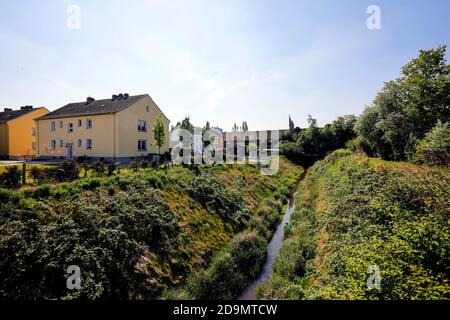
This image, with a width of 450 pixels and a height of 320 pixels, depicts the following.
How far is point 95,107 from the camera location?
27.0m

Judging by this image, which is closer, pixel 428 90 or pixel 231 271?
pixel 231 271

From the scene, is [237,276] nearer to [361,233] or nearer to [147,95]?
[361,233]

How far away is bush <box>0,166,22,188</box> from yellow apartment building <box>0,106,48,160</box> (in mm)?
23492

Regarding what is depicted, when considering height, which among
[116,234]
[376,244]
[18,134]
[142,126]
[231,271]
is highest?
[142,126]

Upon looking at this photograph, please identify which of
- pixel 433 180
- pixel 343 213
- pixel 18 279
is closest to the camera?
pixel 18 279

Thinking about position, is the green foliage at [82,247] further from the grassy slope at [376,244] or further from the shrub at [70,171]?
the grassy slope at [376,244]

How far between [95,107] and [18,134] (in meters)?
13.4

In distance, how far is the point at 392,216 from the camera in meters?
8.08

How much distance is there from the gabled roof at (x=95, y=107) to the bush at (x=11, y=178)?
14928 mm

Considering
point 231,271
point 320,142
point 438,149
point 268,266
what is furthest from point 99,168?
point 320,142

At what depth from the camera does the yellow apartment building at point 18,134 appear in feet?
97.5

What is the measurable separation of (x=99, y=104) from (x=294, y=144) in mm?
34756

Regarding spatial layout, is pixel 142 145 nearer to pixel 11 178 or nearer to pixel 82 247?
pixel 11 178
